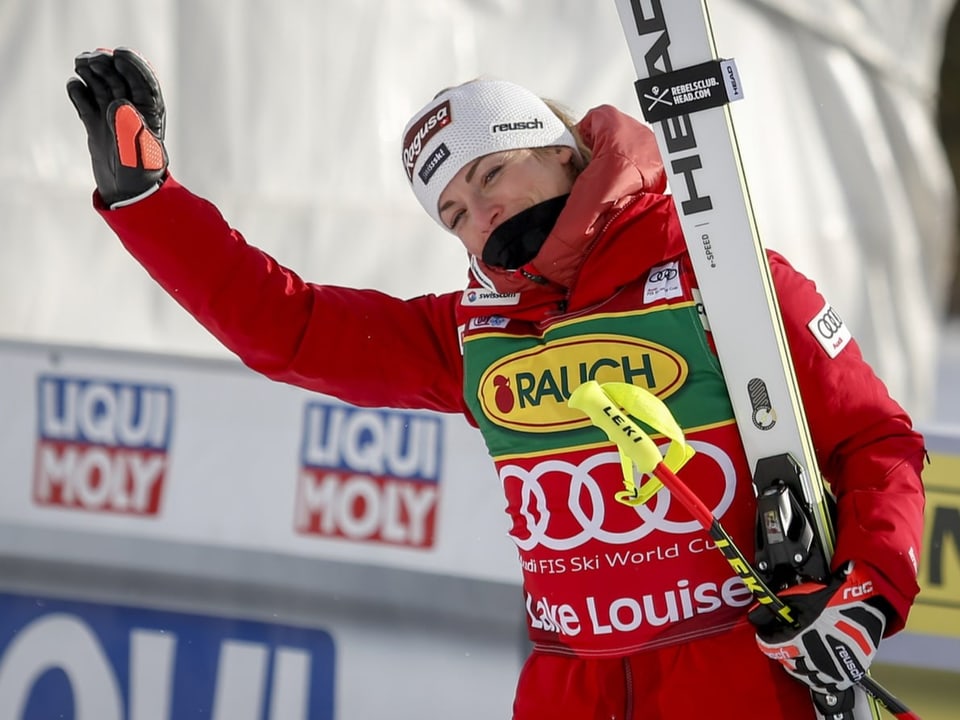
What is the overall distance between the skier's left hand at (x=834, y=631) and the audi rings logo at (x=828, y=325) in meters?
0.36

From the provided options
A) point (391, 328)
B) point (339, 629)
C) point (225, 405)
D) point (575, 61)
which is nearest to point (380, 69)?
point (575, 61)

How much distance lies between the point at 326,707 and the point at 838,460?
176 cm

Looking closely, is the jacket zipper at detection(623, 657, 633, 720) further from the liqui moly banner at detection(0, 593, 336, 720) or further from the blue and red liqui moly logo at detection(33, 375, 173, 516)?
the blue and red liqui moly logo at detection(33, 375, 173, 516)

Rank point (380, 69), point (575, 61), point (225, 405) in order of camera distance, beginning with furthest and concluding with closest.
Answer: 1. point (575, 61)
2. point (380, 69)
3. point (225, 405)

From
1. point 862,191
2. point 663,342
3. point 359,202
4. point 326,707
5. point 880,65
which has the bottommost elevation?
point 326,707

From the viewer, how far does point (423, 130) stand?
2307 millimetres

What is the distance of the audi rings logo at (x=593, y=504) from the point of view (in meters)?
2.08

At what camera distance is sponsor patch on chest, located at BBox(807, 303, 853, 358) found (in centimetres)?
206

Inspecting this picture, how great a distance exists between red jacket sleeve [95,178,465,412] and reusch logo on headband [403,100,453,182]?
26cm

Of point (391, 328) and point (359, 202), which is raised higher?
point (359, 202)

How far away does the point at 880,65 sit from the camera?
6527mm

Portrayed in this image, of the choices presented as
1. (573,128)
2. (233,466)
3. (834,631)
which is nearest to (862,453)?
(834,631)

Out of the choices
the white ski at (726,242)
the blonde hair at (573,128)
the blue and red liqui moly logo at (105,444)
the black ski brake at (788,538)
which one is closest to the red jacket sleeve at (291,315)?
the blonde hair at (573,128)

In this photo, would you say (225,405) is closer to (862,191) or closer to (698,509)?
(698,509)
